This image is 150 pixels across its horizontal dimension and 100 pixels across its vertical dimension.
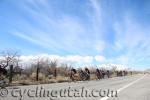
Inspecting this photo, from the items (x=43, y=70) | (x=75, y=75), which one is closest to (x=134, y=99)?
(x=75, y=75)

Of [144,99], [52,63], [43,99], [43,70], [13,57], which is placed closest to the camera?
[43,99]

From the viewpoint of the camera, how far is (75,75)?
40500 millimetres

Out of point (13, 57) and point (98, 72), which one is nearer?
point (13, 57)

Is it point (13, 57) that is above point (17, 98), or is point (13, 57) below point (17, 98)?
above

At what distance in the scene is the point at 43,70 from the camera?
52.9 metres

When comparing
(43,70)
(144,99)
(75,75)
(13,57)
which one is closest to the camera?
(144,99)

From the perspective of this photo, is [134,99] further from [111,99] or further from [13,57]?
[13,57]

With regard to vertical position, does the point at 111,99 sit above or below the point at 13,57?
below

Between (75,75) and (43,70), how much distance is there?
44.0 feet

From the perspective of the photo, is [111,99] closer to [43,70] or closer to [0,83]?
[0,83]

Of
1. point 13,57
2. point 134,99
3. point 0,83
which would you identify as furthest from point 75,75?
point 134,99

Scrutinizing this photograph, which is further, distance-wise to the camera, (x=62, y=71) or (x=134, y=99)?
(x=62, y=71)

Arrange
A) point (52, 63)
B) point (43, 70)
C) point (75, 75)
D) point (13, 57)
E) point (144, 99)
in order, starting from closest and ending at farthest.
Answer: point (144, 99)
point (75, 75)
point (13, 57)
point (43, 70)
point (52, 63)

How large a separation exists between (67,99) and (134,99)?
298cm
